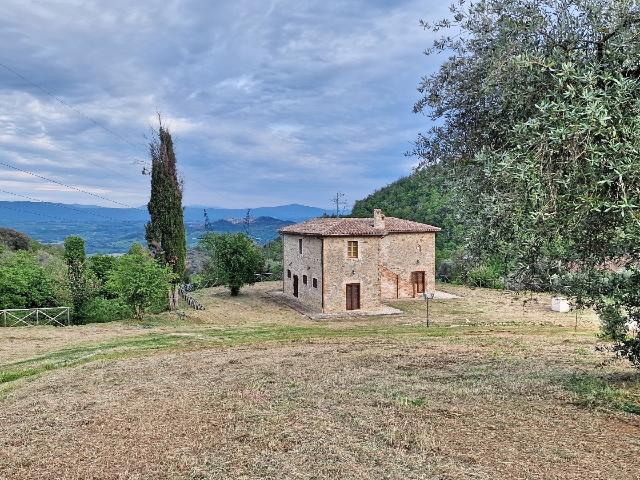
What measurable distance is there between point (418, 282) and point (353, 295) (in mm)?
8911

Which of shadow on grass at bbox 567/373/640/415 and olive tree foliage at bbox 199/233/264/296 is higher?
olive tree foliage at bbox 199/233/264/296

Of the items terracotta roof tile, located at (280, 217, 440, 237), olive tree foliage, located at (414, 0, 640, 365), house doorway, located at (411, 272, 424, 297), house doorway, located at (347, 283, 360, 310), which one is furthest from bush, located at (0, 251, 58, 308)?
olive tree foliage, located at (414, 0, 640, 365)

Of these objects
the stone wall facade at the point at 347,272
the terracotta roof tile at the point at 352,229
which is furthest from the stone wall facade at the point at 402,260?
the stone wall facade at the point at 347,272

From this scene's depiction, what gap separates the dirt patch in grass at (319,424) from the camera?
799 centimetres

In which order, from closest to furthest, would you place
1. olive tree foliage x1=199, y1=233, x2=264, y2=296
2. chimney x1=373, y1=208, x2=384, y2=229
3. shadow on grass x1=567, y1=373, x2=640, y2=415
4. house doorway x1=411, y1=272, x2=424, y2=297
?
1. shadow on grass x1=567, y1=373, x2=640, y2=415
2. chimney x1=373, y1=208, x2=384, y2=229
3. house doorway x1=411, y1=272, x2=424, y2=297
4. olive tree foliage x1=199, y1=233, x2=264, y2=296

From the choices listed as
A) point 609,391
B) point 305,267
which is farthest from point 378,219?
point 609,391

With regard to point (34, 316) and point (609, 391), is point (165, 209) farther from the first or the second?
point (609, 391)

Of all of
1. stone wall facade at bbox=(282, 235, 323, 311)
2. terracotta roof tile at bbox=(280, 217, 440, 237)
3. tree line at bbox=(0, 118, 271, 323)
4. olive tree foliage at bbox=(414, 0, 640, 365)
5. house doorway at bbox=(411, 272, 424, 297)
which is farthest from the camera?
house doorway at bbox=(411, 272, 424, 297)

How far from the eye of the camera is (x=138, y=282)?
98.0ft

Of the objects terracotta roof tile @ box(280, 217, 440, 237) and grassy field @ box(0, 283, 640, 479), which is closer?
grassy field @ box(0, 283, 640, 479)

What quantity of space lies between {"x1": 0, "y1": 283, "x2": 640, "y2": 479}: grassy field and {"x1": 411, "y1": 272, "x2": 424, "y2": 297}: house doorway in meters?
20.9

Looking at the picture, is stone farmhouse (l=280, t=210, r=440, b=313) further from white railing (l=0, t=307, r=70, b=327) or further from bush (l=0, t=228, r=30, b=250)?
bush (l=0, t=228, r=30, b=250)

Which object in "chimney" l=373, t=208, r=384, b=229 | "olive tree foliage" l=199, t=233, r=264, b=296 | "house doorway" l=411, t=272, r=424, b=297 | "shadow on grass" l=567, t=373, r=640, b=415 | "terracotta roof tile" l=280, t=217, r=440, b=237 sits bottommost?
"shadow on grass" l=567, t=373, r=640, b=415

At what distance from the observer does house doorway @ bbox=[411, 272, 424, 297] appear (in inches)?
1692
